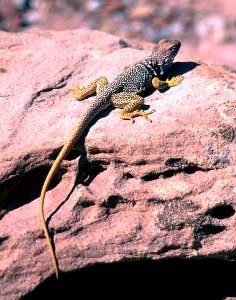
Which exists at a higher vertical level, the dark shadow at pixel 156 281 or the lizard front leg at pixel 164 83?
the lizard front leg at pixel 164 83

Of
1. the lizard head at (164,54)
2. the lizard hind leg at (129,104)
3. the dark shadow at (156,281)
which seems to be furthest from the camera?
the lizard head at (164,54)

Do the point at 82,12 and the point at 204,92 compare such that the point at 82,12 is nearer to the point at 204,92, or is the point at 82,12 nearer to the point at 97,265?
the point at 204,92

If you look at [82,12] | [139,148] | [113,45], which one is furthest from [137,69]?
[82,12]

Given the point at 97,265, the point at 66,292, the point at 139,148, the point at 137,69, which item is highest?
the point at 137,69

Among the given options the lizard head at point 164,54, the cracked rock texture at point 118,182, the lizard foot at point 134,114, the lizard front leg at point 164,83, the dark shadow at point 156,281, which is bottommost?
the dark shadow at point 156,281

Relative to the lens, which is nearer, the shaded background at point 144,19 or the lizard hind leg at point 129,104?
the lizard hind leg at point 129,104

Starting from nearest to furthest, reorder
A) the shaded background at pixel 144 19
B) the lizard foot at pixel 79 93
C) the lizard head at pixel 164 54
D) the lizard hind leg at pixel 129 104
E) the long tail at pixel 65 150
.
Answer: the long tail at pixel 65 150 < the lizard hind leg at pixel 129 104 < the lizard foot at pixel 79 93 < the lizard head at pixel 164 54 < the shaded background at pixel 144 19

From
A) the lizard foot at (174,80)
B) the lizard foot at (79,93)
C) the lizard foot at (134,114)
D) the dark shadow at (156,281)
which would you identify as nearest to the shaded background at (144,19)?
the lizard foot at (174,80)

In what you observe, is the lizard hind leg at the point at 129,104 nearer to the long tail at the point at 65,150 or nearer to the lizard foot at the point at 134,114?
the lizard foot at the point at 134,114
